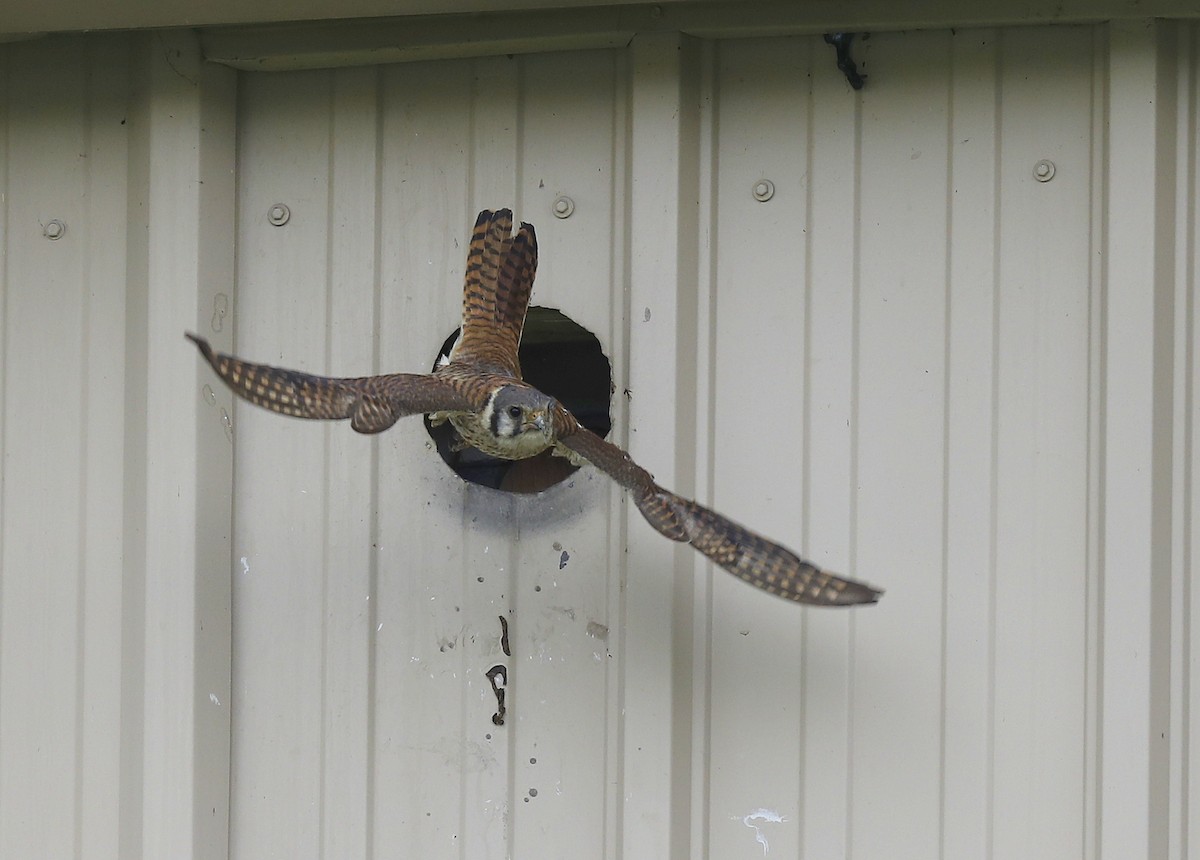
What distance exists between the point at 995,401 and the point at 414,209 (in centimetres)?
130

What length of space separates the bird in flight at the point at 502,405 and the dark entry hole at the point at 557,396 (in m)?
0.29

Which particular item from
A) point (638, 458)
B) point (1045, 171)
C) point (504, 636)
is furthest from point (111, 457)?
point (1045, 171)

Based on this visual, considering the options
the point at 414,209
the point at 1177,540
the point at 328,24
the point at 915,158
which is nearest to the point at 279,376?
the point at 414,209

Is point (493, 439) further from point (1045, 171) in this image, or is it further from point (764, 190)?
point (1045, 171)

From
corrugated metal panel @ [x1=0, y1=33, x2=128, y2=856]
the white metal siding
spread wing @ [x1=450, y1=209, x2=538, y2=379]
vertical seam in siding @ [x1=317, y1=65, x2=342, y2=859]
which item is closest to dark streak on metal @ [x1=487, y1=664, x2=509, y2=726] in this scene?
the white metal siding

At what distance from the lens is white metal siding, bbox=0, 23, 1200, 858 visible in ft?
7.59

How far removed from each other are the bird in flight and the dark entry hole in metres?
0.29

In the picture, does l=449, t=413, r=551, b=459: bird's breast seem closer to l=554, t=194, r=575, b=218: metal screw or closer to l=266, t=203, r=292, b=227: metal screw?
l=554, t=194, r=575, b=218: metal screw

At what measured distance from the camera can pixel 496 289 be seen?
2.21 m

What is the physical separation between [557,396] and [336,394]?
82 centimetres

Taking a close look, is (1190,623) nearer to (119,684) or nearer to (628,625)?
(628,625)

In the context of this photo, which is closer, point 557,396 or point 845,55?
point 845,55

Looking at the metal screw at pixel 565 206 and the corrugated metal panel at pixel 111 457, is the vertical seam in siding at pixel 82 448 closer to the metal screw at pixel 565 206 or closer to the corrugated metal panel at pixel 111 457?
the corrugated metal panel at pixel 111 457

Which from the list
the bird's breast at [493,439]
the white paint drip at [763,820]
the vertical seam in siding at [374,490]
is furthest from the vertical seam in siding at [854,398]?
the vertical seam in siding at [374,490]
